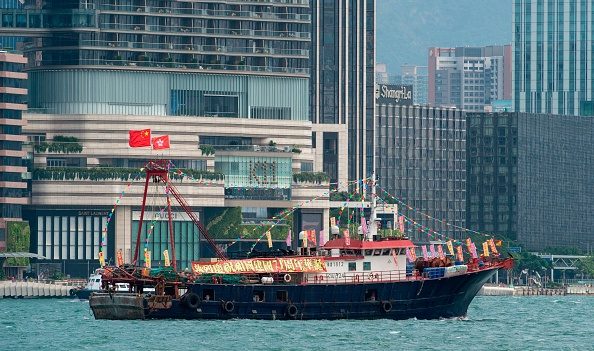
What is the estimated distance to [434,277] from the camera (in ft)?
618

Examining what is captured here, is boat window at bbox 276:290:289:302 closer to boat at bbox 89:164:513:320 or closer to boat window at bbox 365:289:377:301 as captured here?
boat at bbox 89:164:513:320

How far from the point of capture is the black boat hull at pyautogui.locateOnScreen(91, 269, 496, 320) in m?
184

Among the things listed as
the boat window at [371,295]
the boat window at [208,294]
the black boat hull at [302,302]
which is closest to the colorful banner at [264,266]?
the black boat hull at [302,302]

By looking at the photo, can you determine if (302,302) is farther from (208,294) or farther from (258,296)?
(208,294)

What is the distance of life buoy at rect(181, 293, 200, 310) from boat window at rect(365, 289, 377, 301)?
15343 mm

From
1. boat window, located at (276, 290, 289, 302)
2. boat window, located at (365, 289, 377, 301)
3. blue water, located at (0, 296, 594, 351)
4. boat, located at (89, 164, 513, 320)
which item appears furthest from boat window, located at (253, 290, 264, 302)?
boat window, located at (365, 289, 377, 301)

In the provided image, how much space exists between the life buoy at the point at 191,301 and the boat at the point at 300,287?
0.23ft

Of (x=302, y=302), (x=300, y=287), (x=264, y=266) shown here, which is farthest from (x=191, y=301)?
(x=302, y=302)

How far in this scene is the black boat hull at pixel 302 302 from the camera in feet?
602

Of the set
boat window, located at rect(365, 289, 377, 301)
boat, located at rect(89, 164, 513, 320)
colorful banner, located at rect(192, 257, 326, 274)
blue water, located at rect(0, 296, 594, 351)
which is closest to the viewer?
blue water, located at rect(0, 296, 594, 351)

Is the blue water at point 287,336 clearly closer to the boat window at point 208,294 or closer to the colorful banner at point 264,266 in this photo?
the boat window at point 208,294

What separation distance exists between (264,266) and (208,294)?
6.36 metres

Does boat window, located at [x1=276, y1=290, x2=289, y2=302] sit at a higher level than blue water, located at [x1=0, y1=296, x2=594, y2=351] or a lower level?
higher

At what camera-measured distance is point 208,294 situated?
18375cm
